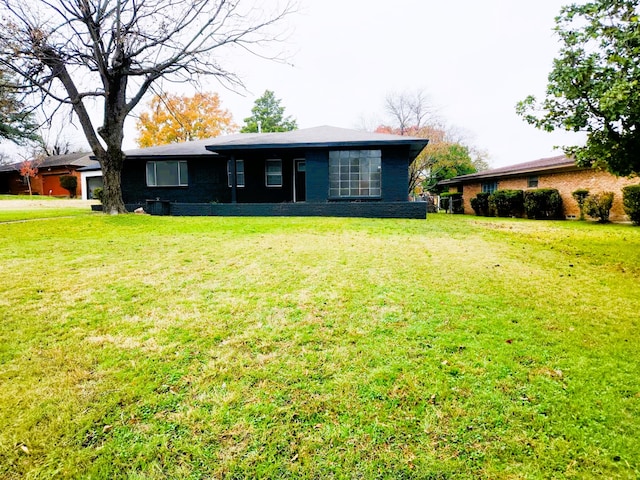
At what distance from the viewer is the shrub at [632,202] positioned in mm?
12836

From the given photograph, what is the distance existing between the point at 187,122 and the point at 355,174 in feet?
84.7

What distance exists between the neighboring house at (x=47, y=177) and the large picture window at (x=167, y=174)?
19.8 meters

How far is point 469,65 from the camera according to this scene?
3306cm

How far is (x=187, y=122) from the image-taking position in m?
34.0

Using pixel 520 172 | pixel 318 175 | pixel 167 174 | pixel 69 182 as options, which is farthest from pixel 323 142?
pixel 69 182

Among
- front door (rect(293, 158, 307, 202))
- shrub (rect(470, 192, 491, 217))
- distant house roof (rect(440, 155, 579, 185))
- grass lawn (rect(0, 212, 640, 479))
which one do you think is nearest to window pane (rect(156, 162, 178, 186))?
front door (rect(293, 158, 307, 202))

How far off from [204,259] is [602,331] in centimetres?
560

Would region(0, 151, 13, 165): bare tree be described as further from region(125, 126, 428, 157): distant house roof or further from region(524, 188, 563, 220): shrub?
region(524, 188, 563, 220): shrub

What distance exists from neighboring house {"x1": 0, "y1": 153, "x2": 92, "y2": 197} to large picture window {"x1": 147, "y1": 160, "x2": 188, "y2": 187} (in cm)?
1981

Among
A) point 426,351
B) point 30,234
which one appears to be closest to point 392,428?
point 426,351

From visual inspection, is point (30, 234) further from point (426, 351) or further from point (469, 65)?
point (469, 65)

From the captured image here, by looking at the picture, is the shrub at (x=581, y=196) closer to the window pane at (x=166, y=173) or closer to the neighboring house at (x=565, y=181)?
the neighboring house at (x=565, y=181)

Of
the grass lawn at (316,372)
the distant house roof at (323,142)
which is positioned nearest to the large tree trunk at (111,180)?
the distant house roof at (323,142)

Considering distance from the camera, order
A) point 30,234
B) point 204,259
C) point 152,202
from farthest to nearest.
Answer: point 152,202 < point 30,234 < point 204,259
